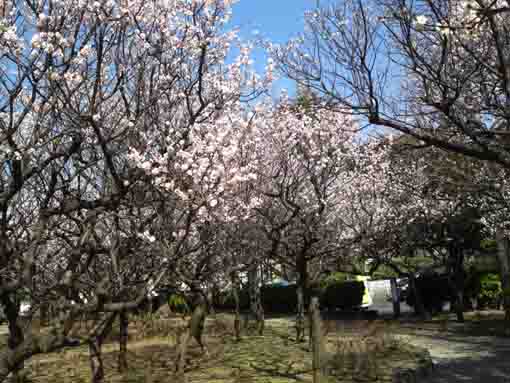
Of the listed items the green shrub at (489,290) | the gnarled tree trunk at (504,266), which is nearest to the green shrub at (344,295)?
the green shrub at (489,290)

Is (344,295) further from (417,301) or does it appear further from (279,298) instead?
(417,301)

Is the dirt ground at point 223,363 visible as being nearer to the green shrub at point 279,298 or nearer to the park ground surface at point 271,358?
the park ground surface at point 271,358

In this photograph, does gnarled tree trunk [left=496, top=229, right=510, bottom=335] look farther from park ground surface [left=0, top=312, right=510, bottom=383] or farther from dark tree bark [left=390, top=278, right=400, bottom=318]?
dark tree bark [left=390, top=278, right=400, bottom=318]

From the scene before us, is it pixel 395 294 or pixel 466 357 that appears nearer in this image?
pixel 466 357

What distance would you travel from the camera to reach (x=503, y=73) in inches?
229

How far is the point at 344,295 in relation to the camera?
23.5 meters

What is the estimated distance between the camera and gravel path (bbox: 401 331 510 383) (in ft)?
30.9

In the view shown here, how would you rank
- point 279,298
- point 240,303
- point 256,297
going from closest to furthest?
point 256,297 → point 279,298 → point 240,303

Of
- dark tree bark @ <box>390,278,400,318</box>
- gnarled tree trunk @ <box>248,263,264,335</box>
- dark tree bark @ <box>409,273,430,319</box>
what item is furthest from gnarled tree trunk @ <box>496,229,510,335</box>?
gnarled tree trunk @ <box>248,263,264,335</box>

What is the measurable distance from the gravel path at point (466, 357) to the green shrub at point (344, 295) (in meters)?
7.58

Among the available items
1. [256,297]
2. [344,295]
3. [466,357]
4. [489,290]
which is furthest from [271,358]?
[344,295]

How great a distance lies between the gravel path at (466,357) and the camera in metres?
9.43

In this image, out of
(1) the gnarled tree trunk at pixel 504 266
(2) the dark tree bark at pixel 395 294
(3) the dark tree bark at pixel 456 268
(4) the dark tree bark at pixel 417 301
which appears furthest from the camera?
(2) the dark tree bark at pixel 395 294

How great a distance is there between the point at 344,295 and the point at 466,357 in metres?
12.2
